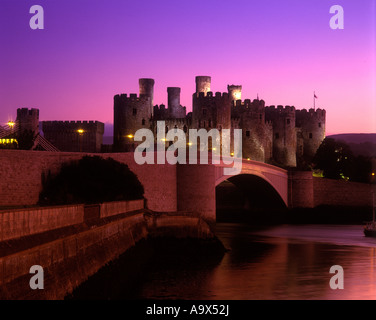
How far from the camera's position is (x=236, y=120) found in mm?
68500

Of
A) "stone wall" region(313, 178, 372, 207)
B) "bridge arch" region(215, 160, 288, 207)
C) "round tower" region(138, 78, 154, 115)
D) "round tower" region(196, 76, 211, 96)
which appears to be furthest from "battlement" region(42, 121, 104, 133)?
"stone wall" region(313, 178, 372, 207)

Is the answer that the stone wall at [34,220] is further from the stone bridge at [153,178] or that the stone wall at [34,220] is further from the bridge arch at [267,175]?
the bridge arch at [267,175]

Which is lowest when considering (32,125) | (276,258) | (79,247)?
(276,258)

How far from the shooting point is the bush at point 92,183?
31.5 metres

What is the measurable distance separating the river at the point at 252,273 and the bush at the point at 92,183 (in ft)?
16.7

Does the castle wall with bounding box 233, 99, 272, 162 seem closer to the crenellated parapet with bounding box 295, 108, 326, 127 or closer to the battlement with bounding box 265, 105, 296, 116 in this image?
the battlement with bounding box 265, 105, 296, 116

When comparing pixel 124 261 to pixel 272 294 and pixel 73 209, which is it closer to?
pixel 272 294

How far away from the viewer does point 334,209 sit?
61594mm

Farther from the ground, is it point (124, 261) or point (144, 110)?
point (144, 110)

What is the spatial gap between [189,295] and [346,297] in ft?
14.2

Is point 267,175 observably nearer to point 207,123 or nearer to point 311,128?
point 207,123

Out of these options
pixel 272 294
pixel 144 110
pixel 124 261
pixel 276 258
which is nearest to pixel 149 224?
pixel 276 258

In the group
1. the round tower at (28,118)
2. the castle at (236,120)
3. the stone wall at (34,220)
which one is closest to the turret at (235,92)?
the castle at (236,120)
